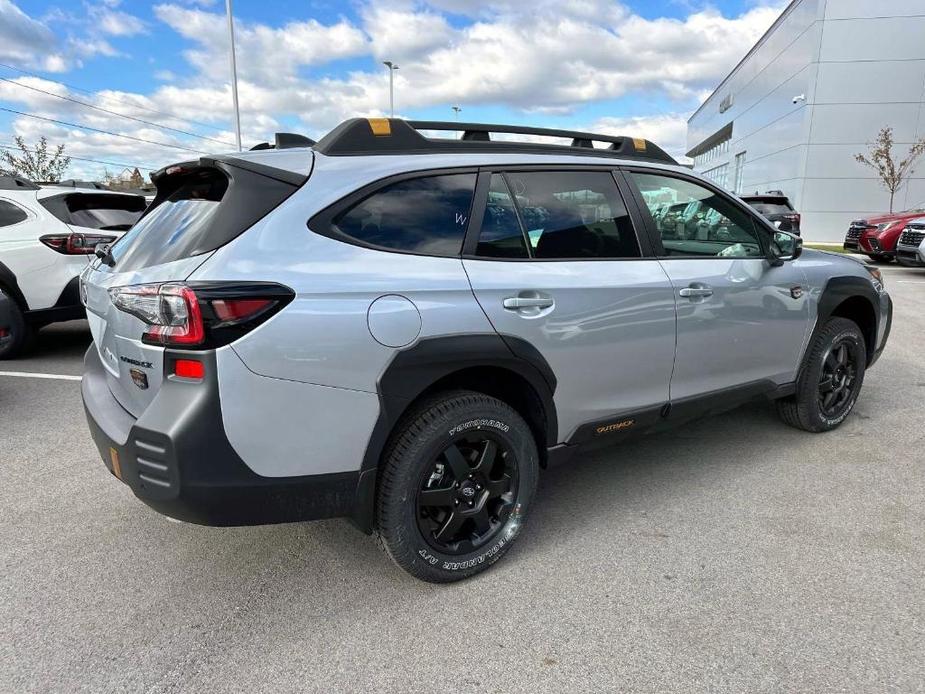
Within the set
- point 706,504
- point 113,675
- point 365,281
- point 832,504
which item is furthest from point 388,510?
point 832,504

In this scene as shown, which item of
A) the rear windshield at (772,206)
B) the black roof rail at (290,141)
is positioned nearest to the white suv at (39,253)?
the black roof rail at (290,141)

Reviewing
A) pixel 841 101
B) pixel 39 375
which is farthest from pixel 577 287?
pixel 841 101

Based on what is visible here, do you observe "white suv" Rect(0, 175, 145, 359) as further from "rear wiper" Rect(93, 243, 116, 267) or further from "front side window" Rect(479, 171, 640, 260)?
"front side window" Rect(479, 171, 640, 260)

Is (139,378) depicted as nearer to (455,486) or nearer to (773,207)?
(455,486)

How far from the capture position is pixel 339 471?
2184mm

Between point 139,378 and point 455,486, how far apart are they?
1.21 meters

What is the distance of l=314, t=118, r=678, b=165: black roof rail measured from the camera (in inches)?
95.5

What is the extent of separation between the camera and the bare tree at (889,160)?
22406 millimetres

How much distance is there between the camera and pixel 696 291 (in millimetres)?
3082

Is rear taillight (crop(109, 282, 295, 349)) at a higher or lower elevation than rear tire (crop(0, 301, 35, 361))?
higher

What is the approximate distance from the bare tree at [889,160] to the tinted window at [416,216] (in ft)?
82.9

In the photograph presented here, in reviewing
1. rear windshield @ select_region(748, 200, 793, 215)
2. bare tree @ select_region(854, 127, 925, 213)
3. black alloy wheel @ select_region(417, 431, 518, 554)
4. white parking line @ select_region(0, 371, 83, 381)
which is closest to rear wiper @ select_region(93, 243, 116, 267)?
black alloy wheel @ select_region(417, 431, 518, 554)

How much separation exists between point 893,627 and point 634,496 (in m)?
1.26

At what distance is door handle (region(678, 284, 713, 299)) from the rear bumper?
1809mm
